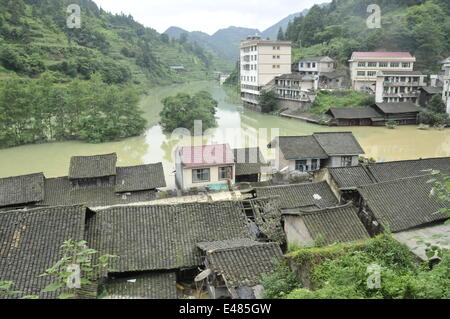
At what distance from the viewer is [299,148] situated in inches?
677

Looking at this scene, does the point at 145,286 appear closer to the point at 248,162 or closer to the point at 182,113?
the point at 248,162

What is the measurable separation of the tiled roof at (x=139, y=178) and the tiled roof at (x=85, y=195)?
235mm

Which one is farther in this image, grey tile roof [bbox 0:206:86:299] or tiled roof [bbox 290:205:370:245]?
tiled roof [bbox 290:205:370:245]

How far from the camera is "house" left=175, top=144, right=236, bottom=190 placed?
15039 mm

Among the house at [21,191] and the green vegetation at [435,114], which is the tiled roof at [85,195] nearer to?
the house at [21,191]

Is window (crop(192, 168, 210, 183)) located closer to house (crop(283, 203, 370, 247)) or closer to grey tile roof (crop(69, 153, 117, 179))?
grey tile roof (crop(69, 153, 117, 179))

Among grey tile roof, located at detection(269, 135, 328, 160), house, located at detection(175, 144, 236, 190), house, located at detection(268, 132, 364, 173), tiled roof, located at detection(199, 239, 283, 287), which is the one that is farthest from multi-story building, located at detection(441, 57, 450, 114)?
tiled roof, located at detection(199, 239, 283, 287)

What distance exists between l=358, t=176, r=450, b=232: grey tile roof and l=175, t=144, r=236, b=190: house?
19.7ft

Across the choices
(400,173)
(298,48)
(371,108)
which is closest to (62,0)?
(298,48)

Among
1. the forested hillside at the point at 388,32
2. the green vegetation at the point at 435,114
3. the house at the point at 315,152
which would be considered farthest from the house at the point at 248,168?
the forested hillside at the point at 388,32

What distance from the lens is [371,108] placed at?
36594mm

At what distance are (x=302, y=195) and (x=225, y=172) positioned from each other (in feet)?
13.3

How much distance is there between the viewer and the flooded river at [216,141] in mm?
23547
